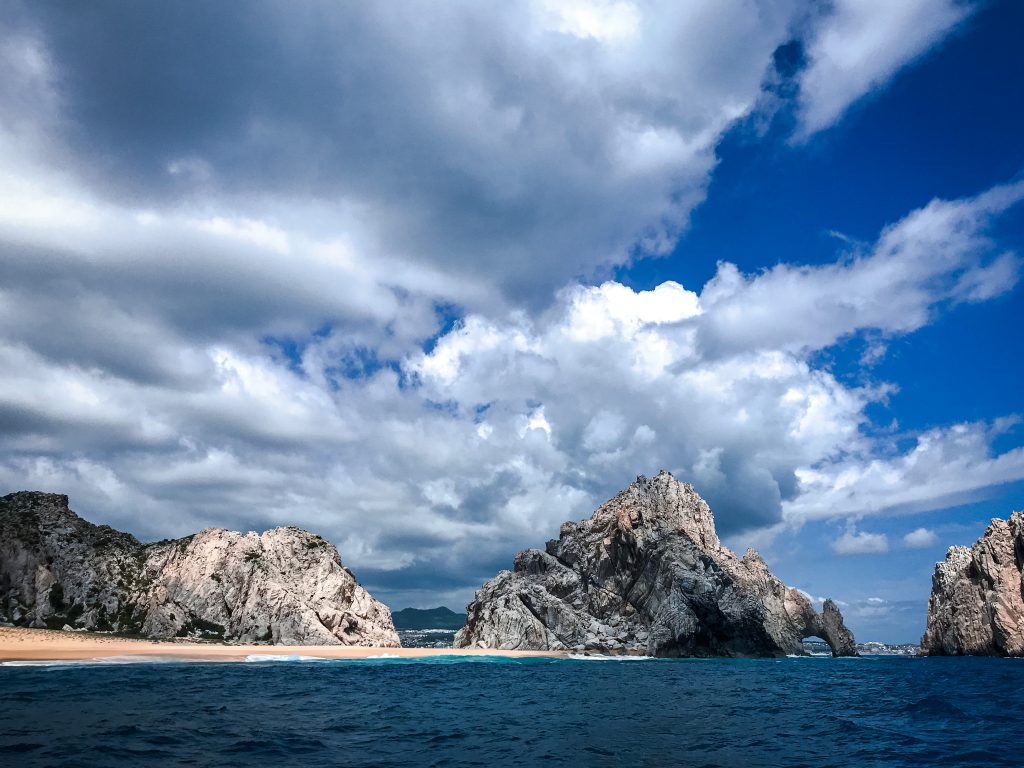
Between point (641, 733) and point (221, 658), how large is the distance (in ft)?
243

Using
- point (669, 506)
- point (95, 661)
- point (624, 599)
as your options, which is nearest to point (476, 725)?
point (95, 661)

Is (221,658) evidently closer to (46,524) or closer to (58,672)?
(58,672)

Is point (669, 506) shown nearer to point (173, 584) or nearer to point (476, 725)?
point (173, 584)

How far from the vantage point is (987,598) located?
136 metres

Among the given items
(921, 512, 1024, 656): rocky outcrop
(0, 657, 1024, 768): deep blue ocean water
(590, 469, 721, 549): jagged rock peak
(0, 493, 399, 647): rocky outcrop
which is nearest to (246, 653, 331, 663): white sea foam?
(0, 657, 1024, 768): deep blue ocean water

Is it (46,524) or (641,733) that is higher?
(46,524)

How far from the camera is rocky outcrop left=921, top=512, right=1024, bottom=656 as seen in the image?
428 feet

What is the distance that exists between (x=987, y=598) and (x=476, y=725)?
501ft

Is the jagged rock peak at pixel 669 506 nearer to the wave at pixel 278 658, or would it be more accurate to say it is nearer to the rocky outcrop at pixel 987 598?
the rocky outcrop at pixel 987 598

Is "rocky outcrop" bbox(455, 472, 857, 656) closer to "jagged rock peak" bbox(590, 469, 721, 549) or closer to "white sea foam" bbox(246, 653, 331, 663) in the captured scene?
"jagged rock peak" bbox(590, 469, 721, 549)

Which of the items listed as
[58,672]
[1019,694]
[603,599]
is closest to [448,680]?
[58,672]

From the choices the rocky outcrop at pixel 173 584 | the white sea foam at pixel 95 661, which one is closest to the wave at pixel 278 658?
the white sea foam at pixel 95 661

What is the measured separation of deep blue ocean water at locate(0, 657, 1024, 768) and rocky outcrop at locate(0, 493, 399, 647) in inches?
3452

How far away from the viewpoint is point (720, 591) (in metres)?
153
